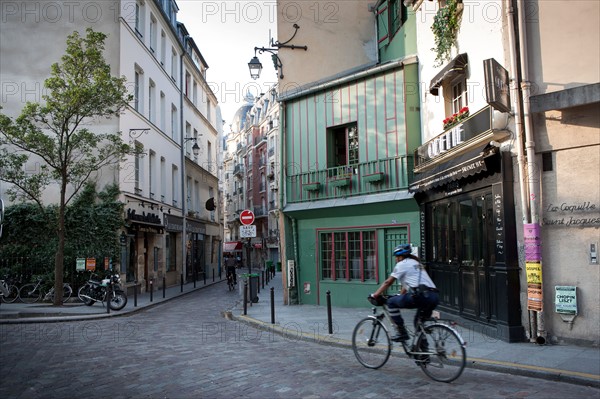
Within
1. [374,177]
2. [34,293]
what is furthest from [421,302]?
[34,293]

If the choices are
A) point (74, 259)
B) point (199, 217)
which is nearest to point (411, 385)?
point (74, 259)

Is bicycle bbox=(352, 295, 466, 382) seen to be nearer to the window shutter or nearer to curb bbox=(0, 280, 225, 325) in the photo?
curb bbox=(0, 280, 225, 325)

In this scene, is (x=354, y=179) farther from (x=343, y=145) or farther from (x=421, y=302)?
(x=421, y=302)

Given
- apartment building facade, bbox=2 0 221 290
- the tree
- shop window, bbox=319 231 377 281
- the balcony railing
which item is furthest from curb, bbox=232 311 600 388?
apartment building facade, bbox=2 0 221 290

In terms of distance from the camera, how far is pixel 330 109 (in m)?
15.9

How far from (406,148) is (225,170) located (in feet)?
233

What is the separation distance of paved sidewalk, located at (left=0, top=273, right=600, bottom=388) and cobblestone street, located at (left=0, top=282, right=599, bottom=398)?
9.0 inches

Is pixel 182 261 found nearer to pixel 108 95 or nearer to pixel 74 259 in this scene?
pixel 74 259

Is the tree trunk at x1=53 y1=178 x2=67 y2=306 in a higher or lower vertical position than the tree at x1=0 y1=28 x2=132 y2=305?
lower

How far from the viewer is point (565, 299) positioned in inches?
341

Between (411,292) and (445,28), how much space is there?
6771 millimetres

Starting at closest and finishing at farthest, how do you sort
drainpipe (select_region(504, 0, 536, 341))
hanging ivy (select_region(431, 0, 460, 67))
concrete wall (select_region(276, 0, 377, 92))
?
drainpipe (select_region(504, 0, 536, 341))
hanging ivy (select_region(431, 0, 460, 67))
concrete wall (select_region(276, 0, 377, 92))

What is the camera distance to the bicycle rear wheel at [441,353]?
667 cm

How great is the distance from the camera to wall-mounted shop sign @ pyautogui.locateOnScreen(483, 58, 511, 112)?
8.70m
